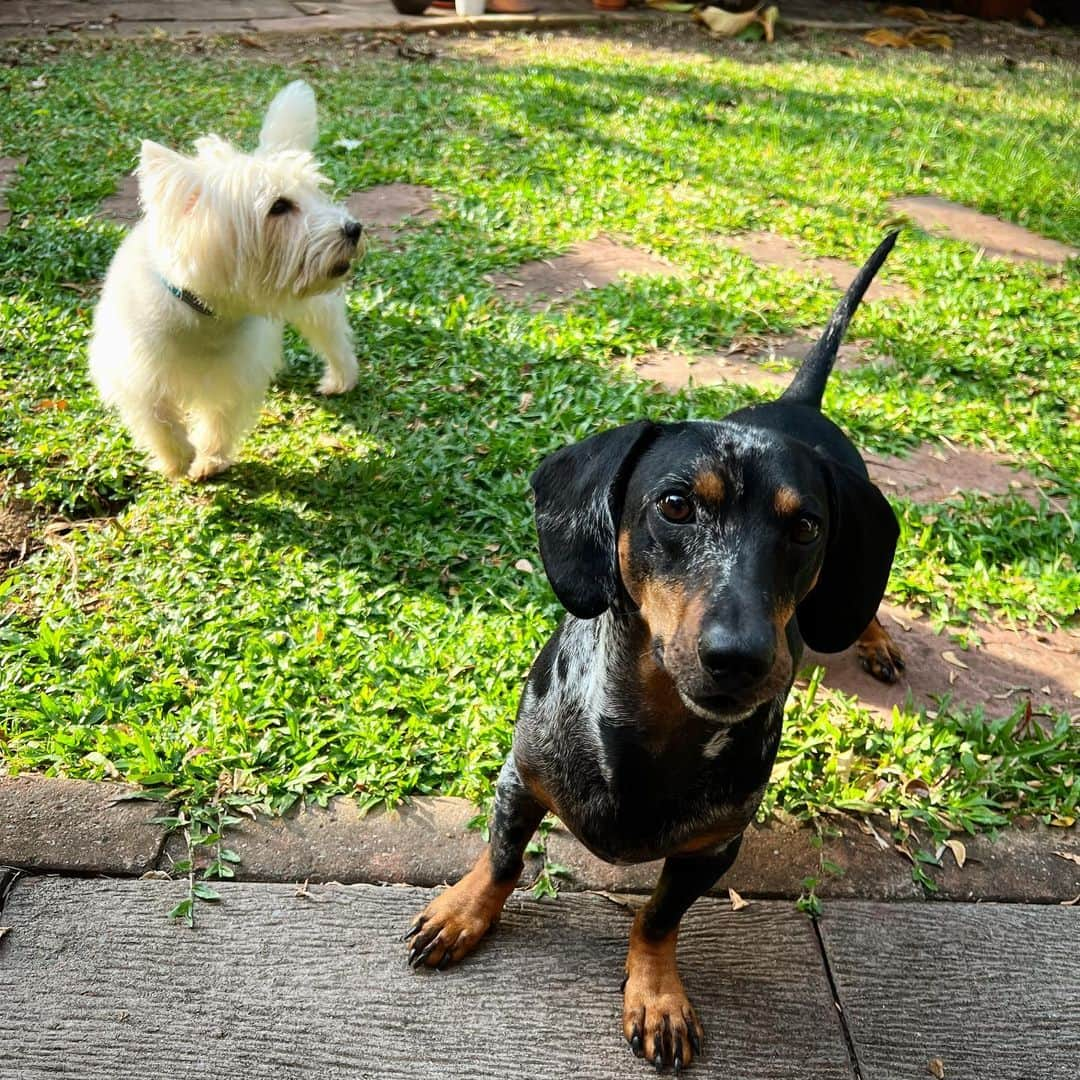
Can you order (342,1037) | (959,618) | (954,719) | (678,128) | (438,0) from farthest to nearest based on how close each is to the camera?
(438,0) → (678,128) → (959,618) → (954,719) → (342,1037)

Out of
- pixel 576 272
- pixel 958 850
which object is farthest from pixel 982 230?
pixel 958 850

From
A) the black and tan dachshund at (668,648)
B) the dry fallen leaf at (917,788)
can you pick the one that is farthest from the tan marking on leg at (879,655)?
the black and tan dachshund at (668,648)

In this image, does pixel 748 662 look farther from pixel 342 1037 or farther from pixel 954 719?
pixel 954 719

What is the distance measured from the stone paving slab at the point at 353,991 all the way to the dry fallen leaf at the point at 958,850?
0.56 metres

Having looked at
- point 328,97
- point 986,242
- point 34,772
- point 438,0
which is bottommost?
point 34,772

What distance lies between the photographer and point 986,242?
6496mm

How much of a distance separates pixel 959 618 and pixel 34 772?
3.23m

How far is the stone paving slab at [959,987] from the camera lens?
7.69 ft

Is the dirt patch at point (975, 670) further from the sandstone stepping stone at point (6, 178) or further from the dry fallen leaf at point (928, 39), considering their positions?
the dry fallen leaf at point (928, 39)

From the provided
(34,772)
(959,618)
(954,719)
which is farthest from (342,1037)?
(959,618)

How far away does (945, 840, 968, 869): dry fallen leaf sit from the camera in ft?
9.16

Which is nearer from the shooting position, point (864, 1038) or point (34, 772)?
point (864, 1038)

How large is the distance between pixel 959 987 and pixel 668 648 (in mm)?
1490

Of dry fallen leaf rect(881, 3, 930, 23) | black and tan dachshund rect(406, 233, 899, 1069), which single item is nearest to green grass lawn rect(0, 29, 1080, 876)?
black and tan dachshund rect(406, 233, 899, 1069)
